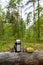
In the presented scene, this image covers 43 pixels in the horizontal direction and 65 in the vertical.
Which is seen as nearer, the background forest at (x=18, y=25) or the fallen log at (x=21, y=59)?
the fallen log at (x=21, y=59)

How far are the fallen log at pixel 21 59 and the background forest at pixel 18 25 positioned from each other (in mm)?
1836

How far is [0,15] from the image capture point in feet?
11.1

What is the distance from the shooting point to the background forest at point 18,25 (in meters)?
3.33

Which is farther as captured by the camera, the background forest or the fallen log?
the background forest

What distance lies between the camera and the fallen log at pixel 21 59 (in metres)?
1.34

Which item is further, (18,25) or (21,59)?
(18,25)

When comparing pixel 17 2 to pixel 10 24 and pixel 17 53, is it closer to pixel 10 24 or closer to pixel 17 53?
pixel 10 24

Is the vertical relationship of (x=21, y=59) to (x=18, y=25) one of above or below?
below

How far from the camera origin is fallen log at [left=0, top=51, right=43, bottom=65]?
1345 mm

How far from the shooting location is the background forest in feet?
10.9

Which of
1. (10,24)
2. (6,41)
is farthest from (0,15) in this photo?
(6,41)

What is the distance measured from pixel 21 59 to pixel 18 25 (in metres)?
2.09

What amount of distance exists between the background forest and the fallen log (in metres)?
1.84

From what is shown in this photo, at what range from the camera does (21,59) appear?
136 cm
